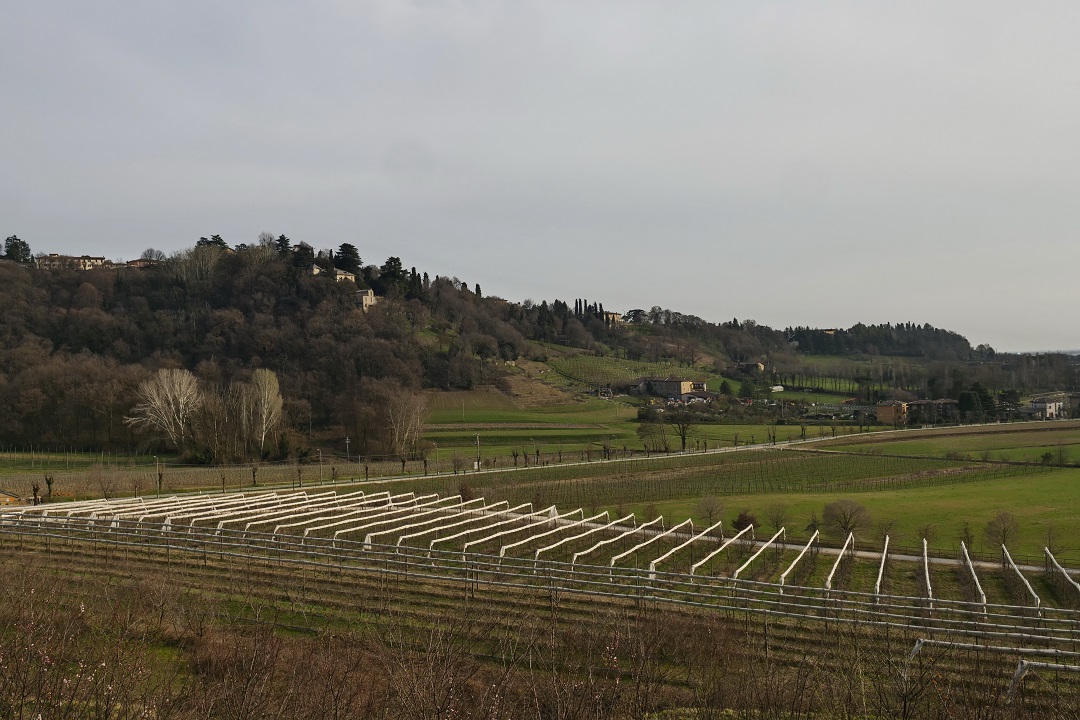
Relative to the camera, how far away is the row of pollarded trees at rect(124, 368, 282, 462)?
213 ft

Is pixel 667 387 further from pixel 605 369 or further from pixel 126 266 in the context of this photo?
pixel 126 266

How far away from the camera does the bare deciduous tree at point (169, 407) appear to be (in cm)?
6688

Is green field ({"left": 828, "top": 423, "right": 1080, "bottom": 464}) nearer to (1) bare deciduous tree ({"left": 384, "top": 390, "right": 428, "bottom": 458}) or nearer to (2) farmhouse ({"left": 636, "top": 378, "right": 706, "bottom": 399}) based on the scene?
(1) bare deciduous tree ({"left": 384, "top": 390, "right": 428, "bottom": 458})

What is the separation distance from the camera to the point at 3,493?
41.0m

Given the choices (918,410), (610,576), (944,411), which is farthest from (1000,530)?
(944,411)

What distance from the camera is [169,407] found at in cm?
6762

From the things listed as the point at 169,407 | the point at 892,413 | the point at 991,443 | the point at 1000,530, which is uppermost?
the point at 169,407

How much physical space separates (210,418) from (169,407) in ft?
15.4

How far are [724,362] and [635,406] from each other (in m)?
64.3

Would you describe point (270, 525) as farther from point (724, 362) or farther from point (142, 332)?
point (724, 362)

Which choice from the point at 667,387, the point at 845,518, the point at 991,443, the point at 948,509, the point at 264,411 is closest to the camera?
the point at 845,518

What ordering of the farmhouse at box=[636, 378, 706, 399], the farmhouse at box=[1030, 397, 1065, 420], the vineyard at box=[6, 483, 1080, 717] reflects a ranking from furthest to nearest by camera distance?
1. the farmhouse at box=[636, 378, 706, 399]
2. the farmhouse at box=[1030, 397, 1065, 420]
3. the vineyard at box=[6, 483, 1080, 717]

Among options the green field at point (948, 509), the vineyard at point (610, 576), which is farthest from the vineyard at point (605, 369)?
the vineyard at point (610, 576)

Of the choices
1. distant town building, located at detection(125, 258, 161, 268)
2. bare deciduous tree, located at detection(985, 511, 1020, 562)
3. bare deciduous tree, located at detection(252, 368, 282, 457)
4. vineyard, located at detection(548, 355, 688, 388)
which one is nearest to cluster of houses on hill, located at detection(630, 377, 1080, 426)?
vineyard, located at detection(548, 355, 688, 388)
